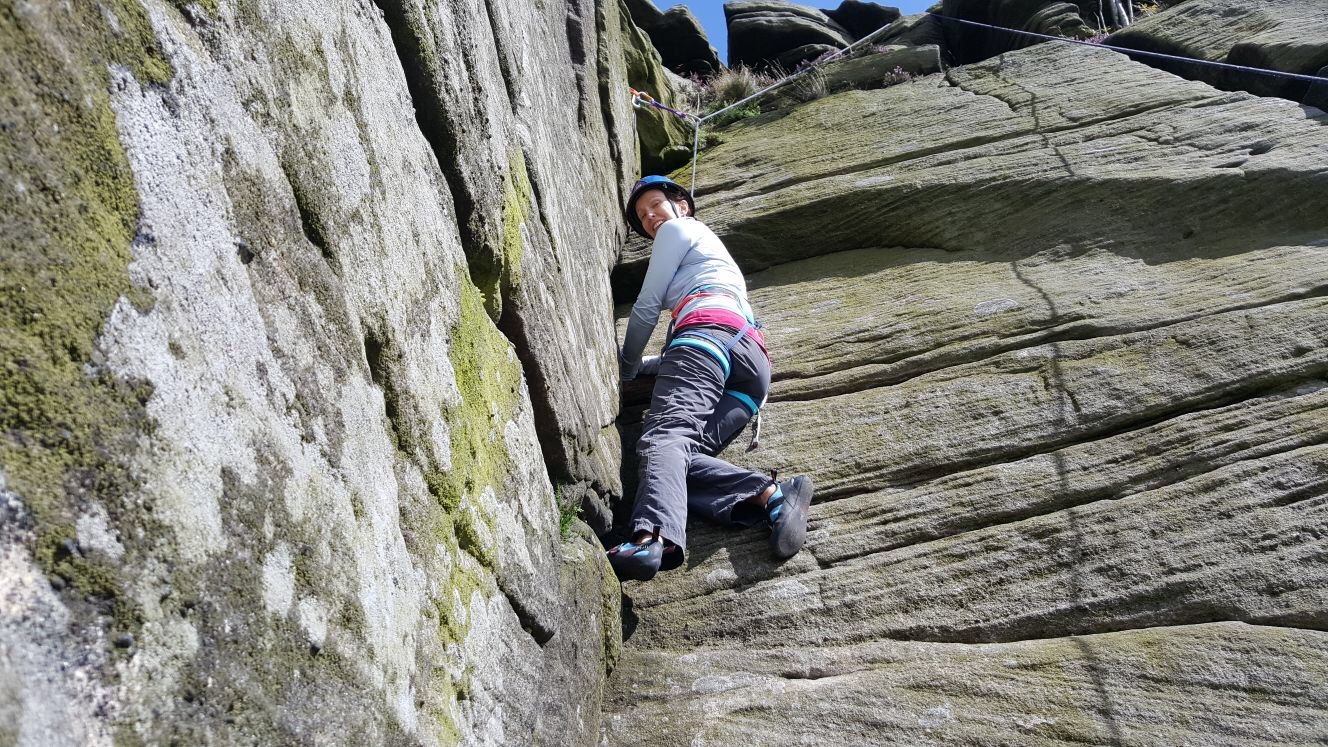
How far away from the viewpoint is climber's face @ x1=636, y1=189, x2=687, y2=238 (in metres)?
6.94

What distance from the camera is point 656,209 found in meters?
7.00

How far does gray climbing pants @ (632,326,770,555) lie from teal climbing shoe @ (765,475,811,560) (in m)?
0.11

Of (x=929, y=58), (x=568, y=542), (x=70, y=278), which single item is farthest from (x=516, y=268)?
(x=929, y=58)

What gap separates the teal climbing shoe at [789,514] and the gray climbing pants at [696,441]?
4.2 inches

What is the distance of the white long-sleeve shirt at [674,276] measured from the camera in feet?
19.5

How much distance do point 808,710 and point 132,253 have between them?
311cm

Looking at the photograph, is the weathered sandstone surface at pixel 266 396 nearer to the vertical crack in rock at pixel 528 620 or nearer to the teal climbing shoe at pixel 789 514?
the vertical crack in rock at pixel 528 620

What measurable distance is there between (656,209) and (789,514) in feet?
10.1

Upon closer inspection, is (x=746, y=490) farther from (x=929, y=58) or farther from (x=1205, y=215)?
(x=929, y=58)

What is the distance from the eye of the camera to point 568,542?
157 inches

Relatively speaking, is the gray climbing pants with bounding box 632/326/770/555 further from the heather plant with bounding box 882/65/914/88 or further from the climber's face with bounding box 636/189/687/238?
the heather plant with bounding box 882/65/914/88

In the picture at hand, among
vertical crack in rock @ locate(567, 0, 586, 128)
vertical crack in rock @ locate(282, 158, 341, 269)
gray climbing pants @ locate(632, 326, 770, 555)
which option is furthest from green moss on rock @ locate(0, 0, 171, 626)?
vertical crack in rock @ locate(567, 0, 586, 128)

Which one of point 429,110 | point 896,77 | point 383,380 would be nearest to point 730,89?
point 896,77

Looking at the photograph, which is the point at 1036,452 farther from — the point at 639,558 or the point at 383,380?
the point at 383,380
